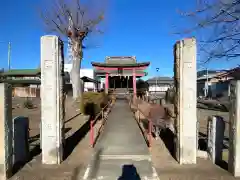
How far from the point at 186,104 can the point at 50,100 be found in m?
3.74

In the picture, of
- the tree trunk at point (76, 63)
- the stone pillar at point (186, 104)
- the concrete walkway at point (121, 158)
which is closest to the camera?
the concrete walkway at point (121, 158)

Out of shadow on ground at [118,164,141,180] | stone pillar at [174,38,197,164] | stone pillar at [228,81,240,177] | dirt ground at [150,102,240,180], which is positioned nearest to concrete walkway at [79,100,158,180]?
shadow on ground at [118,164,141,180]

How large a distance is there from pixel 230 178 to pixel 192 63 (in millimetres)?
3030

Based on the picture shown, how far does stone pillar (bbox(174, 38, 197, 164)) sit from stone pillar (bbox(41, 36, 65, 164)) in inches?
132

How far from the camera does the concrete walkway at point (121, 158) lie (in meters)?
6.56

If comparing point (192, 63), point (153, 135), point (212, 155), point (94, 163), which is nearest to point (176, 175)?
point (212, 155)

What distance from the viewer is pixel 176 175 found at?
652 centimetres

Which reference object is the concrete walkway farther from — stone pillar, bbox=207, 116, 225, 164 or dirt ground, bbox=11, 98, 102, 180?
stone pillar, bbox=207, 116, 225, 164

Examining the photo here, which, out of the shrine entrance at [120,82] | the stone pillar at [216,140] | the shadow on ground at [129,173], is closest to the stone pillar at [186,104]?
the stone pillar at [216,140]

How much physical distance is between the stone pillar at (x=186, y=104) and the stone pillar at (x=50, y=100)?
132 inches

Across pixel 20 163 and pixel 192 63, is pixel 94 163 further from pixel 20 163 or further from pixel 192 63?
pixel 192 63

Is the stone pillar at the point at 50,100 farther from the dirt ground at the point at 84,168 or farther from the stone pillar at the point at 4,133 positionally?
the stone pillar at the point at 4,133

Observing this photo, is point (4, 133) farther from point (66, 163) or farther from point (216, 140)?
point (216, 140)

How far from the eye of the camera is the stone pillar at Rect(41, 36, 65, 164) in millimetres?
7477
